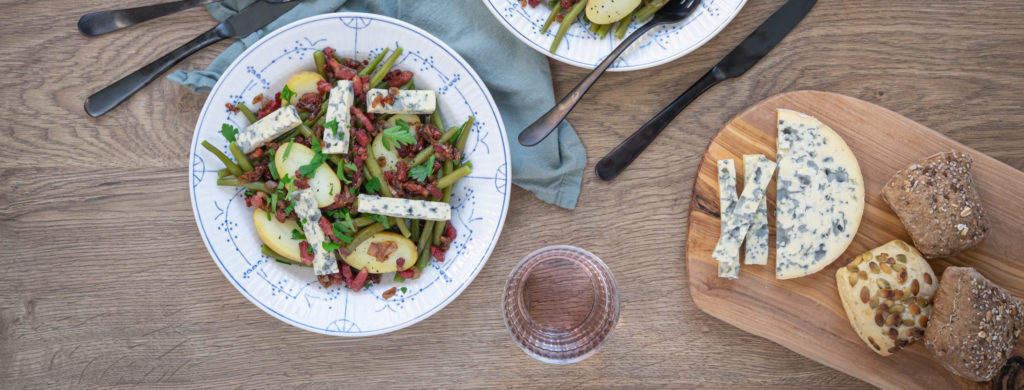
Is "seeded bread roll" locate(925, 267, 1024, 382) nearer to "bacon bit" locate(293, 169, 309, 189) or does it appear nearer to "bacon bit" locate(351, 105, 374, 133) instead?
"bacon bit" locate(351, 105, 374, 133)

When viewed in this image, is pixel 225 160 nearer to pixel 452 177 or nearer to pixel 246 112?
pixel 246 112

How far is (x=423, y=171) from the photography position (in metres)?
2.26

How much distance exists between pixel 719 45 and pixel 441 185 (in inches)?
51.2

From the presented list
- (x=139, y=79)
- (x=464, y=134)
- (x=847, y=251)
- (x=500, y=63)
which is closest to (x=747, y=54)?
(x=847, y=251)

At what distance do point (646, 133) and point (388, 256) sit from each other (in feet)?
3.78

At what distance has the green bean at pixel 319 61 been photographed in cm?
222

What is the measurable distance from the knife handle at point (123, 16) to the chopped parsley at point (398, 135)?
0.96m

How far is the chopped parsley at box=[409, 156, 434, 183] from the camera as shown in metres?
2.26

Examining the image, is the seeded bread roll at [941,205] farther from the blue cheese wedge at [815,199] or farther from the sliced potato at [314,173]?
the sliced potato at [314,173]

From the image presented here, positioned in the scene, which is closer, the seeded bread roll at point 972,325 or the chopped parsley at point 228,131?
the seeded bread roll at point 972,325

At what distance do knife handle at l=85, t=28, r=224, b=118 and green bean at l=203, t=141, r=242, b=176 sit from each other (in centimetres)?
48

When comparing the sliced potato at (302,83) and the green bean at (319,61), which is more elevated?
the green bean at (319,61)

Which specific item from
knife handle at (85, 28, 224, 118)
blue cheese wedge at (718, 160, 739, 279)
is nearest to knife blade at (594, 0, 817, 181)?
blue cheese wedge at (718, 160, 739, 279)

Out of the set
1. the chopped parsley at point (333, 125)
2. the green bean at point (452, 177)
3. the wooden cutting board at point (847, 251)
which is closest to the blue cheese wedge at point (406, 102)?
the chopped parsley at point (333, 125)
